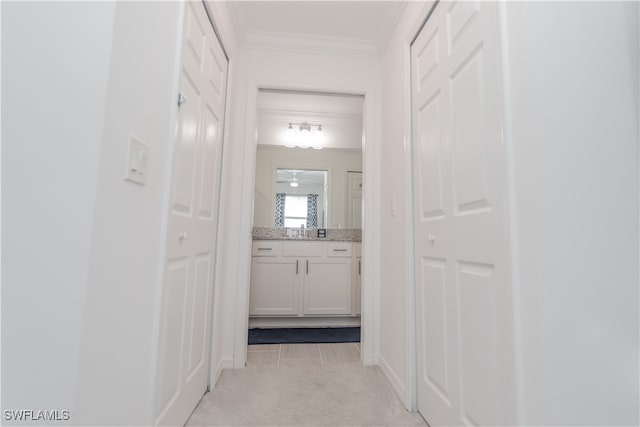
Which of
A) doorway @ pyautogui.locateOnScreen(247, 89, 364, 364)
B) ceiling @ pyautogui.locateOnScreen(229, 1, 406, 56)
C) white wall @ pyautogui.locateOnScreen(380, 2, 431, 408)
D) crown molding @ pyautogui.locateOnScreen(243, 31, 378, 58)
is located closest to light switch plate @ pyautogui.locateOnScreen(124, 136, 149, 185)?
white wall @ pyautogui.locateOnScreen(380, 2, 431, 408)

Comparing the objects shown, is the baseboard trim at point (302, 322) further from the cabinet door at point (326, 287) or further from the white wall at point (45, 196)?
the white wall at point (45, 196)

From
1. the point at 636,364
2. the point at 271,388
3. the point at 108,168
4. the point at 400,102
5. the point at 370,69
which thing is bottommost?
the point at 271,388

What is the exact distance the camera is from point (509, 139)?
82 cm

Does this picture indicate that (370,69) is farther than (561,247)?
Yes

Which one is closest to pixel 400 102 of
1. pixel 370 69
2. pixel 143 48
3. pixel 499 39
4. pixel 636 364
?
pixel 370 69

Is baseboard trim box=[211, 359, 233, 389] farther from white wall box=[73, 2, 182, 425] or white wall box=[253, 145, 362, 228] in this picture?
white wall box=[253, 145, 362, 228]

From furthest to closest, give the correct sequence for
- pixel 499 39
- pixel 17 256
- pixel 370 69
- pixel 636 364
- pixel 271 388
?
pixel 370 69, pixel 271 388, pixel 499 39, pixel 636 364, pixel 17 256

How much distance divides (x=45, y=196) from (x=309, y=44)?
2.02 meters

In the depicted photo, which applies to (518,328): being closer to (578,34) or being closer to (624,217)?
(624,217)

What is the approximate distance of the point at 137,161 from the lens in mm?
812

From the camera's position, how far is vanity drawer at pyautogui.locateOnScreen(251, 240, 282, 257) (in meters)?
2.93

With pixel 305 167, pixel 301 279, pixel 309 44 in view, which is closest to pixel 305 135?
pixel 305 167

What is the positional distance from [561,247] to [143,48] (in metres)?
1.26

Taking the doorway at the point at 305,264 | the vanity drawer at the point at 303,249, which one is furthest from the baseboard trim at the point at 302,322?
the vanity drawer at the point at 303,249
